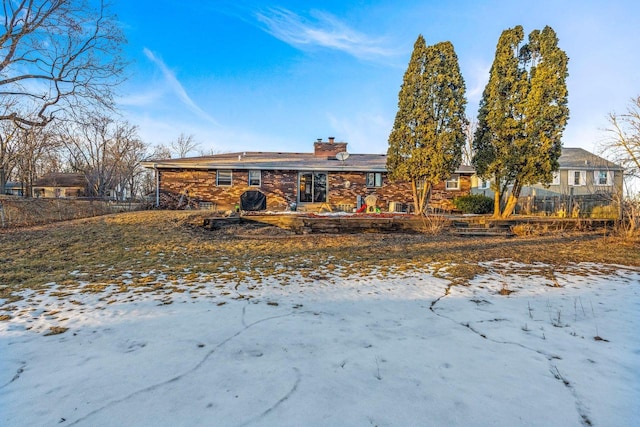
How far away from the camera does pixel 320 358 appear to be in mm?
2004

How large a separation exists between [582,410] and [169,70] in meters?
18.3

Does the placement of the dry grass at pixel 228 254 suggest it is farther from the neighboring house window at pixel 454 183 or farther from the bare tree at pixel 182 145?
the bare tree at pixel 182 145

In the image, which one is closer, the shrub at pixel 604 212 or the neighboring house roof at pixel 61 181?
the shrub at pixel 604 212

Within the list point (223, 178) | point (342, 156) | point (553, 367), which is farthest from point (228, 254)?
point (342, 156)

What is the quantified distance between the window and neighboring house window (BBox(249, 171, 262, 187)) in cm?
544

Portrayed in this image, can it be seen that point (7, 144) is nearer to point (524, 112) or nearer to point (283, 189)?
point (283, 189)

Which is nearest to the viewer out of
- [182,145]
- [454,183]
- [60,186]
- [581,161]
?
[454,183]

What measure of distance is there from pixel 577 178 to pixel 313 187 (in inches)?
784

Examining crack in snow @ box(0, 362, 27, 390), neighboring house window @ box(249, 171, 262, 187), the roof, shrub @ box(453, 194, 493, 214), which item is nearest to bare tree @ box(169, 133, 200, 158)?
the roof

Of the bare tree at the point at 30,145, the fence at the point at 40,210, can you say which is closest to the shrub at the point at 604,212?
the fence at the point at 40,210

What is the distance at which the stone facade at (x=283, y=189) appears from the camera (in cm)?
1482

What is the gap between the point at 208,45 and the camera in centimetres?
1305

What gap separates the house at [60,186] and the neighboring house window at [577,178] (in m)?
46.5

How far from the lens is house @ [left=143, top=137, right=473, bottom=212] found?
14.7 m
